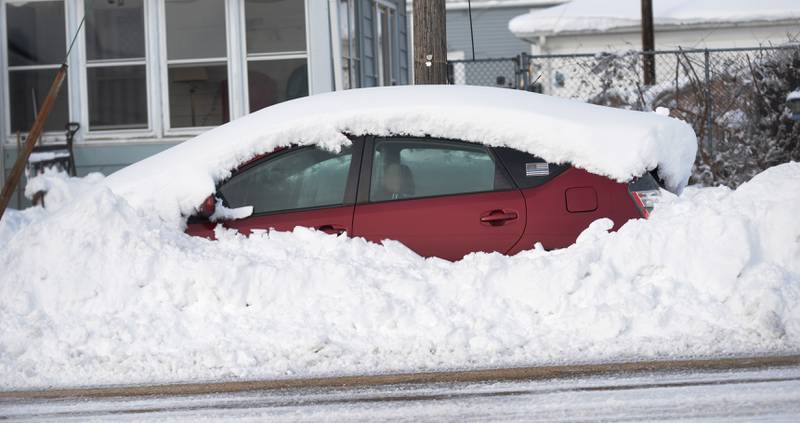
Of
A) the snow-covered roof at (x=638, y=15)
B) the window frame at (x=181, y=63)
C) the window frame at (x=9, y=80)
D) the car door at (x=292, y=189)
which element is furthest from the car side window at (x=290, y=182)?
the snow-covered roof at (x=638, y=15)

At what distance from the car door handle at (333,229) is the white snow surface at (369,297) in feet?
0.35

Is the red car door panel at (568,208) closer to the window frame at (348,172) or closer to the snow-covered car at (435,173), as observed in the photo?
the snow-covered car at (435,173)

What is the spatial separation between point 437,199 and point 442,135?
464 millimetres

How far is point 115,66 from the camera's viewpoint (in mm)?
14859

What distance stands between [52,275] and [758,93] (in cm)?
1093

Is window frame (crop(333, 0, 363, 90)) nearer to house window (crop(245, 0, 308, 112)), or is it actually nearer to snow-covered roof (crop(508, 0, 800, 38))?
house window (crop(245, 0, 308, 112))

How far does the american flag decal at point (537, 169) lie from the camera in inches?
309

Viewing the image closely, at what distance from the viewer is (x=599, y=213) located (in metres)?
7.84

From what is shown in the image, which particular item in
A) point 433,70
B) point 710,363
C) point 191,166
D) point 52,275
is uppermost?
point 433,70

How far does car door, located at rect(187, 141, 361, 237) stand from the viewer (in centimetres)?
794

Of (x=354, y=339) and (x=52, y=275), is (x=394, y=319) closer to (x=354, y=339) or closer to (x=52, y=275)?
(x=354, y=339)

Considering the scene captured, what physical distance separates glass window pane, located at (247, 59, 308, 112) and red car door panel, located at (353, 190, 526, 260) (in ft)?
→ 23.1

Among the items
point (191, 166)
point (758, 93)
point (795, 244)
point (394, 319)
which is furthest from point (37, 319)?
point (758, 93)

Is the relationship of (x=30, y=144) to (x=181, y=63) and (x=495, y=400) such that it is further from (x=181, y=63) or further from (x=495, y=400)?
(x=495, y=400)
